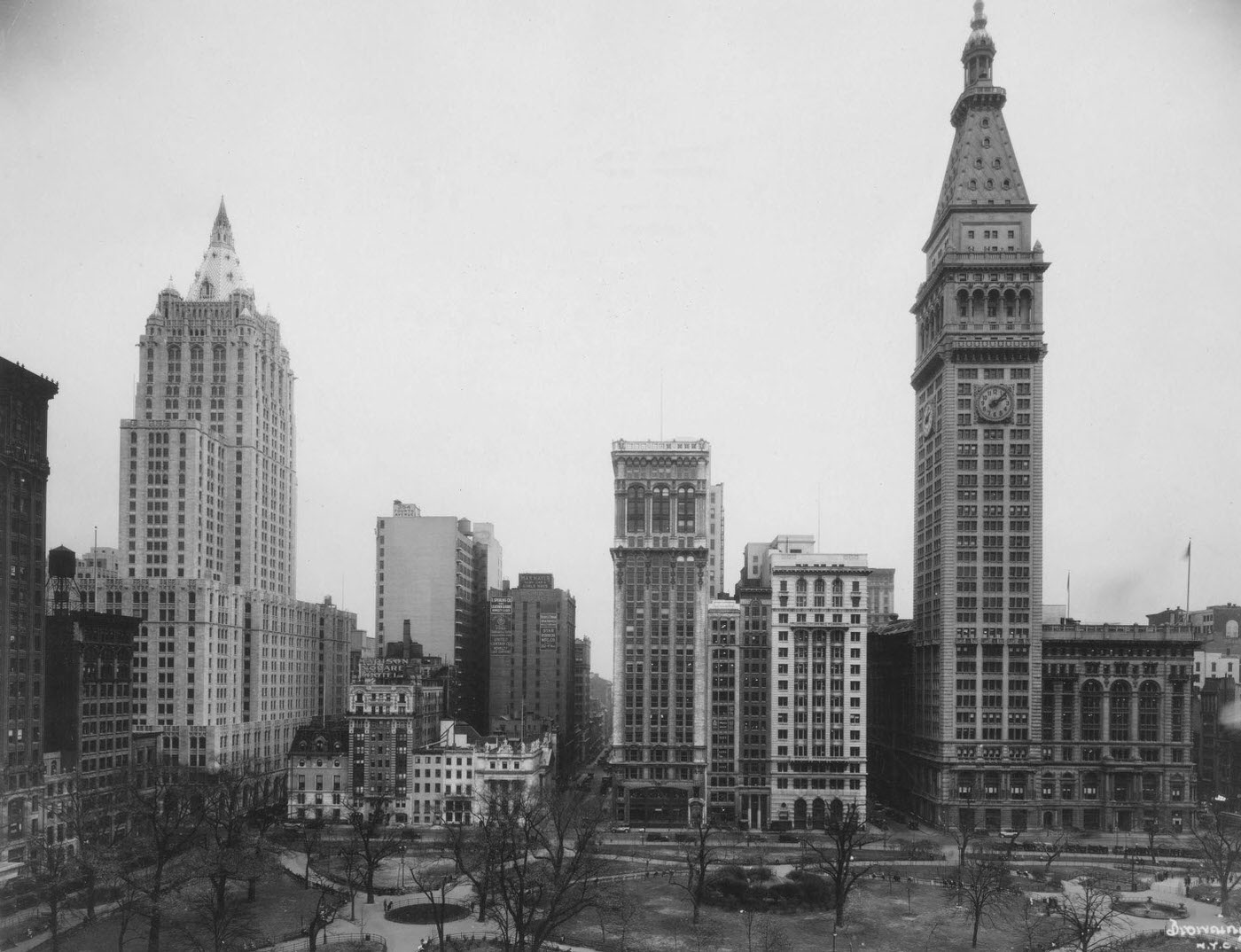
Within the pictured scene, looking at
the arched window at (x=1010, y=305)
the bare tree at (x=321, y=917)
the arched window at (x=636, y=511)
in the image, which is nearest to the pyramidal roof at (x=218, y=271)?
the arched window at (x=636, y=511)

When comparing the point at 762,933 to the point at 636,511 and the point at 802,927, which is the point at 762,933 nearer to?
the point at 802,927

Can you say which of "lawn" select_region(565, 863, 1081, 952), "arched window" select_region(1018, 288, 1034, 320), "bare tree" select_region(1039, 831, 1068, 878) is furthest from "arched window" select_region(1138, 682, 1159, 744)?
"lawn" select_region(565, 863, 1081, 952)

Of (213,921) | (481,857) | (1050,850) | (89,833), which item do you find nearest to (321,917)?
(213,921)

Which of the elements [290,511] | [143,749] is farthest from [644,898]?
[290,511]

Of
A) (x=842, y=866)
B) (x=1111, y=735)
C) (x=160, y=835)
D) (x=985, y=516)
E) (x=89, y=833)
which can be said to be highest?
(x=985, y=516)

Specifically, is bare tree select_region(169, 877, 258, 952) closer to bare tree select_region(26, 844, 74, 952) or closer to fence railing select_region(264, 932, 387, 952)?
fence railing select_region(264, 932, 387, 952)

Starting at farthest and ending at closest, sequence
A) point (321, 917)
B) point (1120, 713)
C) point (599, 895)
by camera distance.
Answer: point (1120, 713) → point (599, 895) → point (321, 917)

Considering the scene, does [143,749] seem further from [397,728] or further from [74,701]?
[397,728]
